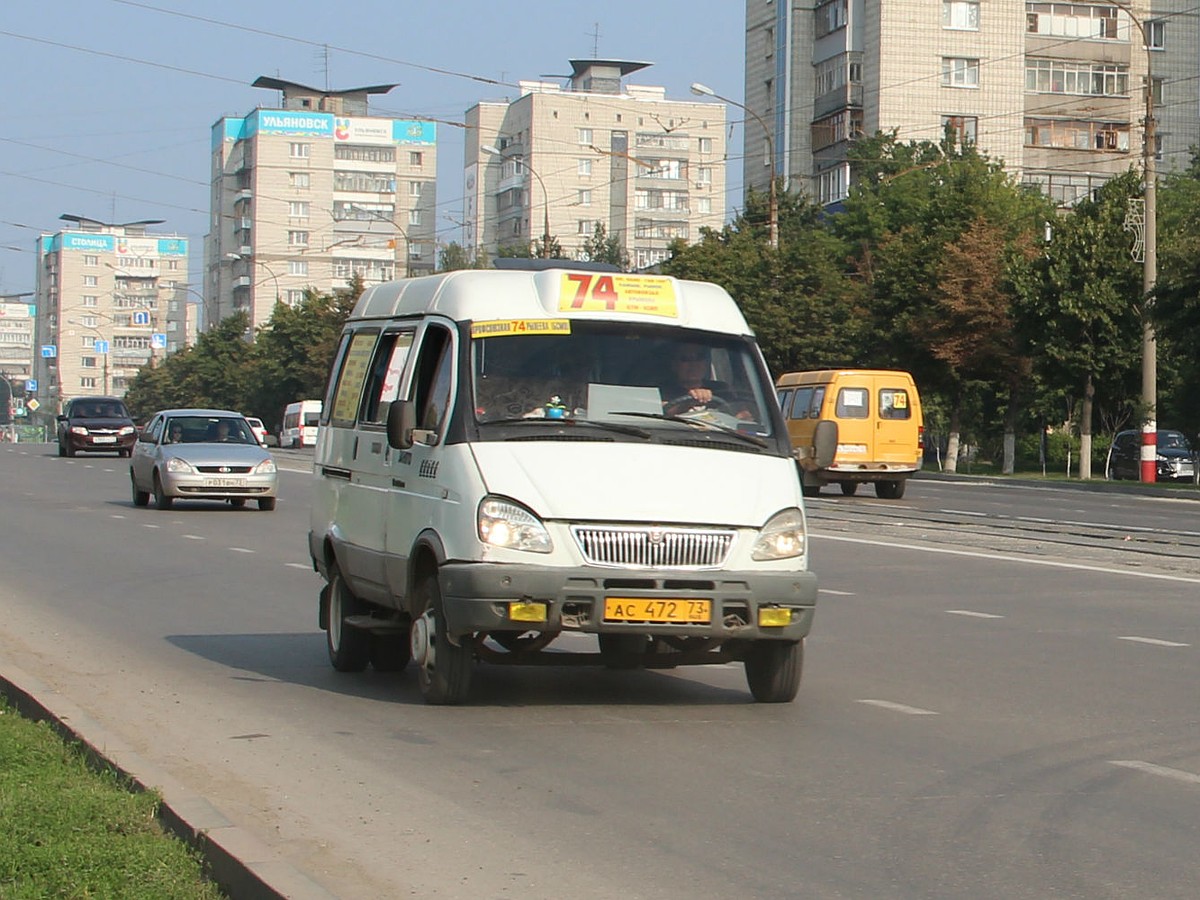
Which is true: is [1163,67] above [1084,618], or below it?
above

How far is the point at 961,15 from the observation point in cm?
8050

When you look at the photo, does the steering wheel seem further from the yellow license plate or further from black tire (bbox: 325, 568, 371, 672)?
black tire (bbox: 325, 568, 371, 672)

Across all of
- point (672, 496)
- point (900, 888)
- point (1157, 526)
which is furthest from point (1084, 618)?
point (1157, 526)

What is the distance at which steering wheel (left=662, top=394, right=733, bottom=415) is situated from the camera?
30.7ft

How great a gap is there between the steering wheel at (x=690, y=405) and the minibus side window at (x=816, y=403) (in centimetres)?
2685

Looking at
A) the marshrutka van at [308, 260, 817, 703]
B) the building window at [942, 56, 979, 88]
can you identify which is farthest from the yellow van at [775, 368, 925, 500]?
the building window at [942, 56, 979, 88]

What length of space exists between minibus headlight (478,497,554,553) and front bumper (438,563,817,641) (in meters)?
0.11

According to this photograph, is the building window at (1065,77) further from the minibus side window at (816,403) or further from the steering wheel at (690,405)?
the steering wheel at (690,405)

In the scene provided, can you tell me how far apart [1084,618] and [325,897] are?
953 centimetres

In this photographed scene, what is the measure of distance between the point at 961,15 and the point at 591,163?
61.2m

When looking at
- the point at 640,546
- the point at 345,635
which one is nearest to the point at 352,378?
the point at 345,635

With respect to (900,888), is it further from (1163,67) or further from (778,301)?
(1163,67)

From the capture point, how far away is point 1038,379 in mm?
50656

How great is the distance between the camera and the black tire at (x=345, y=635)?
33.9 ft
